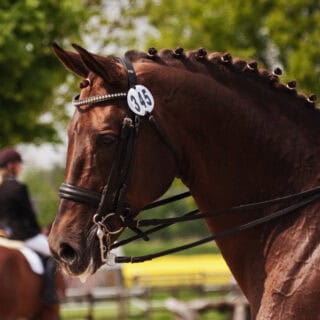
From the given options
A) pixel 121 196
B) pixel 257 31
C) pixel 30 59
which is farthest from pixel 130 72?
pixel 257 31

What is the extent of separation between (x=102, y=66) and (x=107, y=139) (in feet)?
1.21

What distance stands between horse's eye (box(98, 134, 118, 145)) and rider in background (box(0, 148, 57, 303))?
260 inches

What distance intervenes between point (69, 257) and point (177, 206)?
32664 mm

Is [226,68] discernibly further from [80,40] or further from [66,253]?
[80,40]

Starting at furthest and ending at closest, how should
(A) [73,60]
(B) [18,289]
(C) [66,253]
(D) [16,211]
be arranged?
(B) [18,289] → (D) [16,211] → (A) [73,60] → (C) [66,253]

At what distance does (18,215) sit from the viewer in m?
12.4

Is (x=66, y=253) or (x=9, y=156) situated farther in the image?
(x=9, y=156)

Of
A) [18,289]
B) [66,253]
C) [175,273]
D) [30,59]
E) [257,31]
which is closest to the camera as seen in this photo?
[66,253]

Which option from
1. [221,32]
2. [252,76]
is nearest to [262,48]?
[221,32]

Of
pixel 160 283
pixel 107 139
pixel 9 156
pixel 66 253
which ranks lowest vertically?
pixel 160 283

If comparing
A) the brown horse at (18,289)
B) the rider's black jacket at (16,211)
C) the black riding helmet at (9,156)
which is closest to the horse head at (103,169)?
the black riding helmet at (9,156)

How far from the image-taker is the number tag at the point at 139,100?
5250 millimetres

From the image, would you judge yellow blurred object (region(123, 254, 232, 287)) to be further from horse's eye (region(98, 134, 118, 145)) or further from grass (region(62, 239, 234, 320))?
horse's eye (region(98, 134, 118, 145))

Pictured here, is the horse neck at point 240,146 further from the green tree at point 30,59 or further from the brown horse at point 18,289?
the green tree at point 30,59
